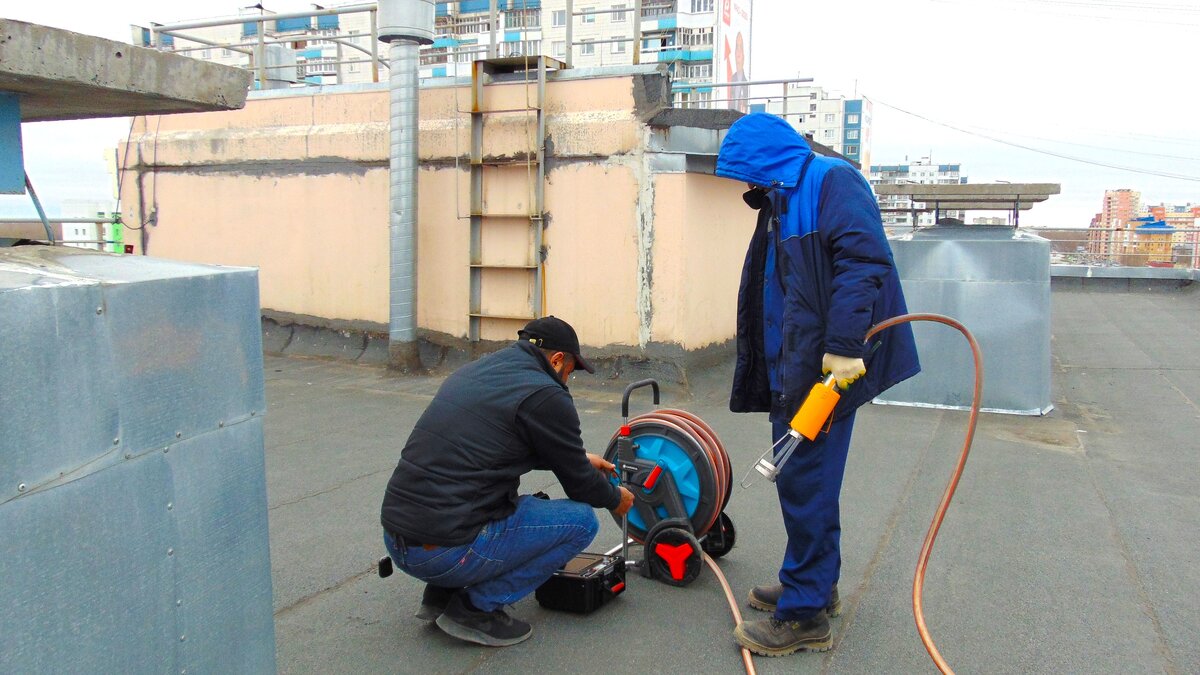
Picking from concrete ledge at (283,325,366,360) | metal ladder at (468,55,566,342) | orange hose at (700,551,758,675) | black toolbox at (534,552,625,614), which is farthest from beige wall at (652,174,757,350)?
black toolbox at (534,552,625,614)

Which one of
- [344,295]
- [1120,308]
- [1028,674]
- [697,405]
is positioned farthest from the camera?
[1120,308]

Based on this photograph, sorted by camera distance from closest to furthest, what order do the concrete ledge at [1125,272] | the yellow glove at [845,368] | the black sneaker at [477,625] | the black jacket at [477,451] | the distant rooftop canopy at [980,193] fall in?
1. the yellow glove at [845,368]
2. the black jacket at [477,451]
3. the black sneaker at [477,625]
4. the distant rooftop canopy at [980,193]
5. the concrete ledge at [1125,272]

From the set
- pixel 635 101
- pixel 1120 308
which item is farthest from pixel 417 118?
pixel 1120 308

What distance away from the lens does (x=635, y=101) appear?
930cm

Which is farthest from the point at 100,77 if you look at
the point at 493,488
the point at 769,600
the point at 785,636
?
the point at 769,600

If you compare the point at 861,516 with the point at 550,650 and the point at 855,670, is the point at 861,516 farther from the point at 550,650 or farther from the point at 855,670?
the point at 550,650

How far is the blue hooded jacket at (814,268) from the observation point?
3.46m

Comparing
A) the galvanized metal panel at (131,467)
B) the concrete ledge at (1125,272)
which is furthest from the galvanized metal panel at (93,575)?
the concrete ledge at (1125,272)

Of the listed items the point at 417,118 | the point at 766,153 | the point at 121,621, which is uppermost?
the point at 417,118

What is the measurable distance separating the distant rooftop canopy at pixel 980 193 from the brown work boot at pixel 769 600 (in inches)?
221

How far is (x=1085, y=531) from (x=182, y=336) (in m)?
5.01

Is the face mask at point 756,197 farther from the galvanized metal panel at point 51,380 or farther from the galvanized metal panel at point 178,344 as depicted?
the galvanized metal panel at point 51,380

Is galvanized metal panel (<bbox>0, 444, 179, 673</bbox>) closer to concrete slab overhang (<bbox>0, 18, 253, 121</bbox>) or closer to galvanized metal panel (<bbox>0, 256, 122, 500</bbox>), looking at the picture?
galvanized metal panel (<bbox>0, 256, 122, 500</bbox>)

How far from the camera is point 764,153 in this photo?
3.71 m
